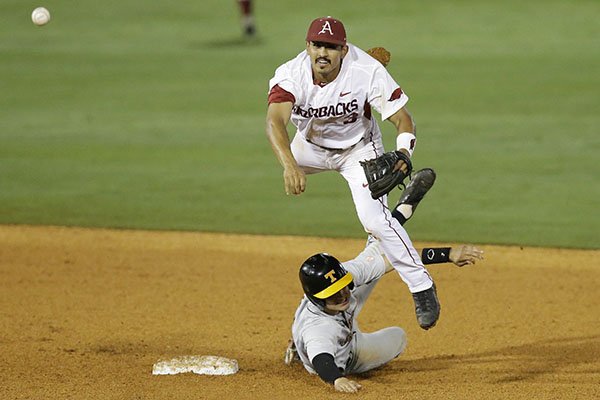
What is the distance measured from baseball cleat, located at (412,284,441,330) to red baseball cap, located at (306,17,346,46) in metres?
1.74

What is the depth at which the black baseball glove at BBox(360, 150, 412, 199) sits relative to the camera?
6.56 metres

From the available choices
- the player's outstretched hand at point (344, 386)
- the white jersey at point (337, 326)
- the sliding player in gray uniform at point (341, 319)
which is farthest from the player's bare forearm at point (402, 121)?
the player's outstretched hand at point (344, 386)

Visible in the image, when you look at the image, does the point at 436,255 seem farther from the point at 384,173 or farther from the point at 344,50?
the point at 344,50

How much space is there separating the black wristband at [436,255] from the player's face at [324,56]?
55.2 inches

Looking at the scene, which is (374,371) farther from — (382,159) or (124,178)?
(124,178)

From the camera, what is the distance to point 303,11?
29.1 meters

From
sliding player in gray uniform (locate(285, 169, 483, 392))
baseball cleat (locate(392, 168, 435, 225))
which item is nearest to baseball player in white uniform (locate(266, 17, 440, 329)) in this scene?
sliding player in gray uniform (locate(285, 169, 483, 392))

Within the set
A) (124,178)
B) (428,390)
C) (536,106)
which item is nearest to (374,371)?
(428,390)

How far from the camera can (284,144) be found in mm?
6637

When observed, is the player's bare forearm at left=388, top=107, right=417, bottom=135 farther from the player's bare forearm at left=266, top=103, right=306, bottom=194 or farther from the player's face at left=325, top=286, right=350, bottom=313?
the player's face at left=325, top=286, right=350, bottom=313

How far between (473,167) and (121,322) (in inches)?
276

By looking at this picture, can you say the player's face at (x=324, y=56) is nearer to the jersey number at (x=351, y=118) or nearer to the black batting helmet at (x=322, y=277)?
the jersey number at (x=351, y=118)

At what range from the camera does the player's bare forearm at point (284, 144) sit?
6328mm

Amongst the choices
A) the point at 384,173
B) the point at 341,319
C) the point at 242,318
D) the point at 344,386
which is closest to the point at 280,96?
the point at 384,173
